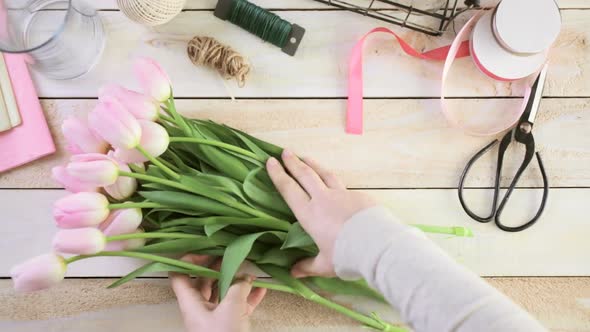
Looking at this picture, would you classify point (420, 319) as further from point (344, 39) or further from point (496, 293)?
point (344, 39)

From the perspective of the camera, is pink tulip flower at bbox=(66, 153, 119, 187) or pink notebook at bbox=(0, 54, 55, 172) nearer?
pink tulip flower at bbox=(66, 153, 119, 187)

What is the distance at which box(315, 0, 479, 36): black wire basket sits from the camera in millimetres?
745

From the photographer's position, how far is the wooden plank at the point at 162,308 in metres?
0.76

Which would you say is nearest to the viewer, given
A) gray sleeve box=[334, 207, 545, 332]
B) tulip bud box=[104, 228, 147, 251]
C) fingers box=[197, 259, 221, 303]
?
gray sleeve box=[334, 207, 545, 332]

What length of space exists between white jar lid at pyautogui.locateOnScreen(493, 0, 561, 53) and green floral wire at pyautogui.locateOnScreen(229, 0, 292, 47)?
11.0 inches

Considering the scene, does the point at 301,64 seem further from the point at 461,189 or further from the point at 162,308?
the point at 162,308

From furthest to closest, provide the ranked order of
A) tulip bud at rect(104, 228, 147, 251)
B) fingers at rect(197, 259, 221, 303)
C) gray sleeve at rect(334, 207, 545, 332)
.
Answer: fingers at rect(197, 259, 221, 303) < tulip bud at rect(104, 228, 147, 251) < gray sleeve at rect(334, 207, 545, 332)

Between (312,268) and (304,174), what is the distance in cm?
12

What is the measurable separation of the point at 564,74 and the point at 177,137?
1.76ft

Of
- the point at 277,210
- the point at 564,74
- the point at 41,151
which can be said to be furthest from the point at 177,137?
the point at 564,74

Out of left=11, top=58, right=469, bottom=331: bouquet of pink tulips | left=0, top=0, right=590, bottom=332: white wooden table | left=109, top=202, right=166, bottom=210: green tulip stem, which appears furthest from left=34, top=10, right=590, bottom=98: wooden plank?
left=109, top=202, right=166, bottom=210: green tulip stem

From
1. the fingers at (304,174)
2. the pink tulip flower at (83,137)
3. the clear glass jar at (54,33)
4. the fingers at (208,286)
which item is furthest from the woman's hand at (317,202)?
the clear glass jar at (54,33)

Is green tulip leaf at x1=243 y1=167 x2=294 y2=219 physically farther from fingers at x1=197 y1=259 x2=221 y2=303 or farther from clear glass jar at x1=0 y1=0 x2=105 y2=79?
clear glass jar at x1=0 y1=0 x2=105 y2=79

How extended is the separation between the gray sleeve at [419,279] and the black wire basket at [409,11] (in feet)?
0.98
